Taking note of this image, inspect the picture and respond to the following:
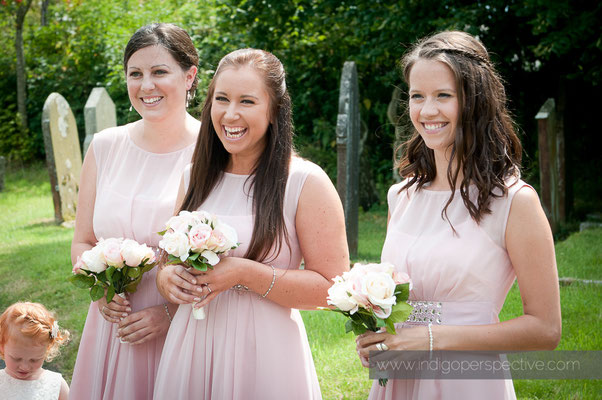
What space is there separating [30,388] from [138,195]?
1.34 metres

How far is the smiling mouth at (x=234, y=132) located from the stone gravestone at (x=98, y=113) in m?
7.09

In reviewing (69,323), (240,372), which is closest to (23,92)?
(69,323)

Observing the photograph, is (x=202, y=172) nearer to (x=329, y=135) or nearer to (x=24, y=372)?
(x=24, y=372)

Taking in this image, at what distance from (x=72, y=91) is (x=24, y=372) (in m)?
15.4

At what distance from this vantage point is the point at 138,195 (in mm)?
3871

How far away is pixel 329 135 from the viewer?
13164 millimetres

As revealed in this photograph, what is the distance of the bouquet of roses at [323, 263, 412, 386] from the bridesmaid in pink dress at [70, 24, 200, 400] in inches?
51.2

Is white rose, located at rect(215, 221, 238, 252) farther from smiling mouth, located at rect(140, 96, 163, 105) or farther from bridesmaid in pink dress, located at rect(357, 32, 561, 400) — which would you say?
smiling mouth, located at rect(140, 96, 163, 105)

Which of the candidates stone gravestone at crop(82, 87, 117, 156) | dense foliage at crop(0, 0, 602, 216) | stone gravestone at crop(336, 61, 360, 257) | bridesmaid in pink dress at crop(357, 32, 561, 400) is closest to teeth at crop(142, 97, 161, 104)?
bridesmaid in pink dress at crop(357, 32, 561, 400)

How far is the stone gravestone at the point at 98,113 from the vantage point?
32.9ft

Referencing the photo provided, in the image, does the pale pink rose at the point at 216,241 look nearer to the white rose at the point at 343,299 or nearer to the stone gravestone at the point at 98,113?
the white rose at the point at 343,299

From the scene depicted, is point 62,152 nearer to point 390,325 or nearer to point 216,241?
point 216,241

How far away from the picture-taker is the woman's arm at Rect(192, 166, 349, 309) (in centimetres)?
324

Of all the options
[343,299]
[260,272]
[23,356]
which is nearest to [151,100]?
[260,272]
